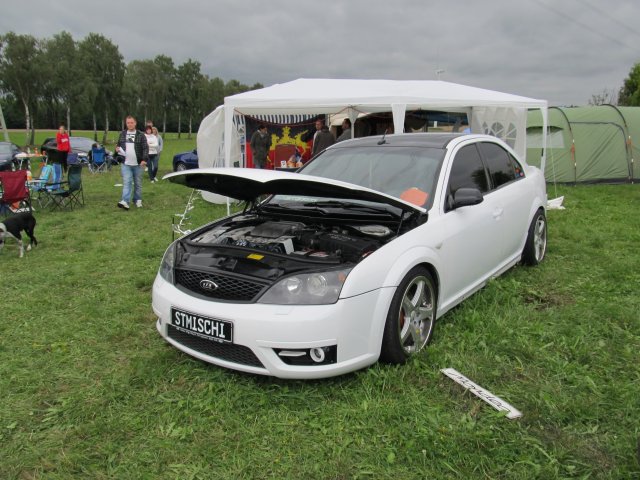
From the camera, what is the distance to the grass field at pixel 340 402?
6.98 ft

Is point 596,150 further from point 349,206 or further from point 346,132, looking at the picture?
point 349,206

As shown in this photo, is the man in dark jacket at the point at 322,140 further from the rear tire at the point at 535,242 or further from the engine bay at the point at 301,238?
the engine bay at the point at 301,238

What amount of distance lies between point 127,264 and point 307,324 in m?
3.90

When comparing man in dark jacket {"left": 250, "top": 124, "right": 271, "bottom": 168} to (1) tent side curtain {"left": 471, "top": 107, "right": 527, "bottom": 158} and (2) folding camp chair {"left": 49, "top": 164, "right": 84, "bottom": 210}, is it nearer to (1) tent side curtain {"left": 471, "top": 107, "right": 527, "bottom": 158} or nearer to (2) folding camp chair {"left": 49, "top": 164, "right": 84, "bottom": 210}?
(2) folding camp chair {"left": 49, "top": 164, "right": 84, "bottom": 210}

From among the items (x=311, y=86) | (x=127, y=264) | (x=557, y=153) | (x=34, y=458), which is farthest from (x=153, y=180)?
(x=34, y=458)

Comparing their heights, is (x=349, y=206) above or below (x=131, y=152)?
below

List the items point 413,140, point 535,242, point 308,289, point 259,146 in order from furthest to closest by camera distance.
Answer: point 259,146 → point 535,242 → point 413,140 → point 308,289

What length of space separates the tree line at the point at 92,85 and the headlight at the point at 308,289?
39.7 metres

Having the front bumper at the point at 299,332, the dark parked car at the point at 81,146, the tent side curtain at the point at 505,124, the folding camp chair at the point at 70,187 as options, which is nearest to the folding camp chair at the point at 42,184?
the folding camp chair at the point at 70,187

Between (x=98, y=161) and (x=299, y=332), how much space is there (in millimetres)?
17651

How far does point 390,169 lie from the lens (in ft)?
12.1

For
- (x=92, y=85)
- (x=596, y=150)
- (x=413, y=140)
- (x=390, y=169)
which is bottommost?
(x=390, y=169)

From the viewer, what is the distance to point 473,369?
9.44ft

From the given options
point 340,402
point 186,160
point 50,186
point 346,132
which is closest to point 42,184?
point 50,186
